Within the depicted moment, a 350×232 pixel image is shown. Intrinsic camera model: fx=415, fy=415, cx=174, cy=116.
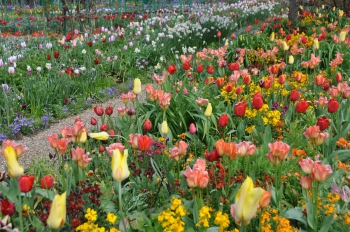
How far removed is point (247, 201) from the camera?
4.76 feet

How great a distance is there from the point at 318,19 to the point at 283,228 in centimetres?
792

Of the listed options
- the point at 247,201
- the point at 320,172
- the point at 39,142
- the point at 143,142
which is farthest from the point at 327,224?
the point at 39,142

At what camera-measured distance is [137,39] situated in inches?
322

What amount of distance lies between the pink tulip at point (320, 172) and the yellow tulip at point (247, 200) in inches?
23.2

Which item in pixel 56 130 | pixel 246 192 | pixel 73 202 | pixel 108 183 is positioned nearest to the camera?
pixel 246 192

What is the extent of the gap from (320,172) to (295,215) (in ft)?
1.57

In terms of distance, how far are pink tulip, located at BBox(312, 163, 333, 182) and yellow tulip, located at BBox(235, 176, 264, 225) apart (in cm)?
59

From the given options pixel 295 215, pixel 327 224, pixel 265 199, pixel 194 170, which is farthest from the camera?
pixel 295 215

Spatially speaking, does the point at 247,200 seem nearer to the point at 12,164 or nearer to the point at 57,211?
the point at 57,211

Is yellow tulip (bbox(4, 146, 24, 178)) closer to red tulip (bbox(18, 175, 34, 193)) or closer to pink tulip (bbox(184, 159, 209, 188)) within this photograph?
red tulip (bbox(18, 175, 34, 193))

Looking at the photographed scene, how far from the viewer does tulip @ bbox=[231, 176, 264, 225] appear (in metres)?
1.41

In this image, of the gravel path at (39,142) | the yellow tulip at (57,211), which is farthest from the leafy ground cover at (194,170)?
the gravel path at (39,142)

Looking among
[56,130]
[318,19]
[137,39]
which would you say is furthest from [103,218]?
[318,19]

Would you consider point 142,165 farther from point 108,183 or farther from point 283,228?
point 283,228
